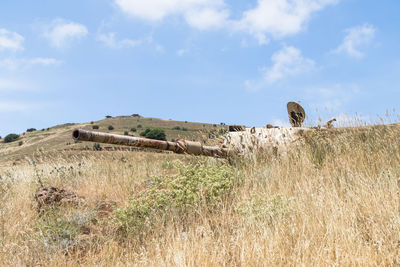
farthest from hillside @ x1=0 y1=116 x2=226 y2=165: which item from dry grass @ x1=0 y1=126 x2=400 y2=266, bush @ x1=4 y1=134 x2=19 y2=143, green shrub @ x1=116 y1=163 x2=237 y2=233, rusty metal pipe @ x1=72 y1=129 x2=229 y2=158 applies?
green shrub @ x1=116 y1=163 x2=237 y2=233

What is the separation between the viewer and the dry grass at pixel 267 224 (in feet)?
10.0

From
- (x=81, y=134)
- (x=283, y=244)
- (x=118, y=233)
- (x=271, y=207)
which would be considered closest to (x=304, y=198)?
(x=271, y=207)

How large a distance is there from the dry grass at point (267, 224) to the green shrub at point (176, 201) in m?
0.11

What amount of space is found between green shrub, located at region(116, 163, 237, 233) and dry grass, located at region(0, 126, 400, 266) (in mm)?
109

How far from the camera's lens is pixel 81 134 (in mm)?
4551

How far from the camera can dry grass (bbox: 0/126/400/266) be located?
305 centimetres

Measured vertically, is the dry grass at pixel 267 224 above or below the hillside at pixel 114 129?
below

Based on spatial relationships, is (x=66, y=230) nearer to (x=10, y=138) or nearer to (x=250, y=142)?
(x=250, y=142)

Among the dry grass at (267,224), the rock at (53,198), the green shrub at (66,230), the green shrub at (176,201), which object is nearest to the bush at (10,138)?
the dry grass at (267,224)

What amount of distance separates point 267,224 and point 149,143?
9.12 ft

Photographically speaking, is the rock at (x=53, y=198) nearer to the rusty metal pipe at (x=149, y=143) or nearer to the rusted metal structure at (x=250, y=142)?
the rusty metal pipe at (x=149, y=143)

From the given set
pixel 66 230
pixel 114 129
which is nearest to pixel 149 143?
pixel 66 230

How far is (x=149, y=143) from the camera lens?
583 centimetres

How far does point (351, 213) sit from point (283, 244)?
0.99 meters
